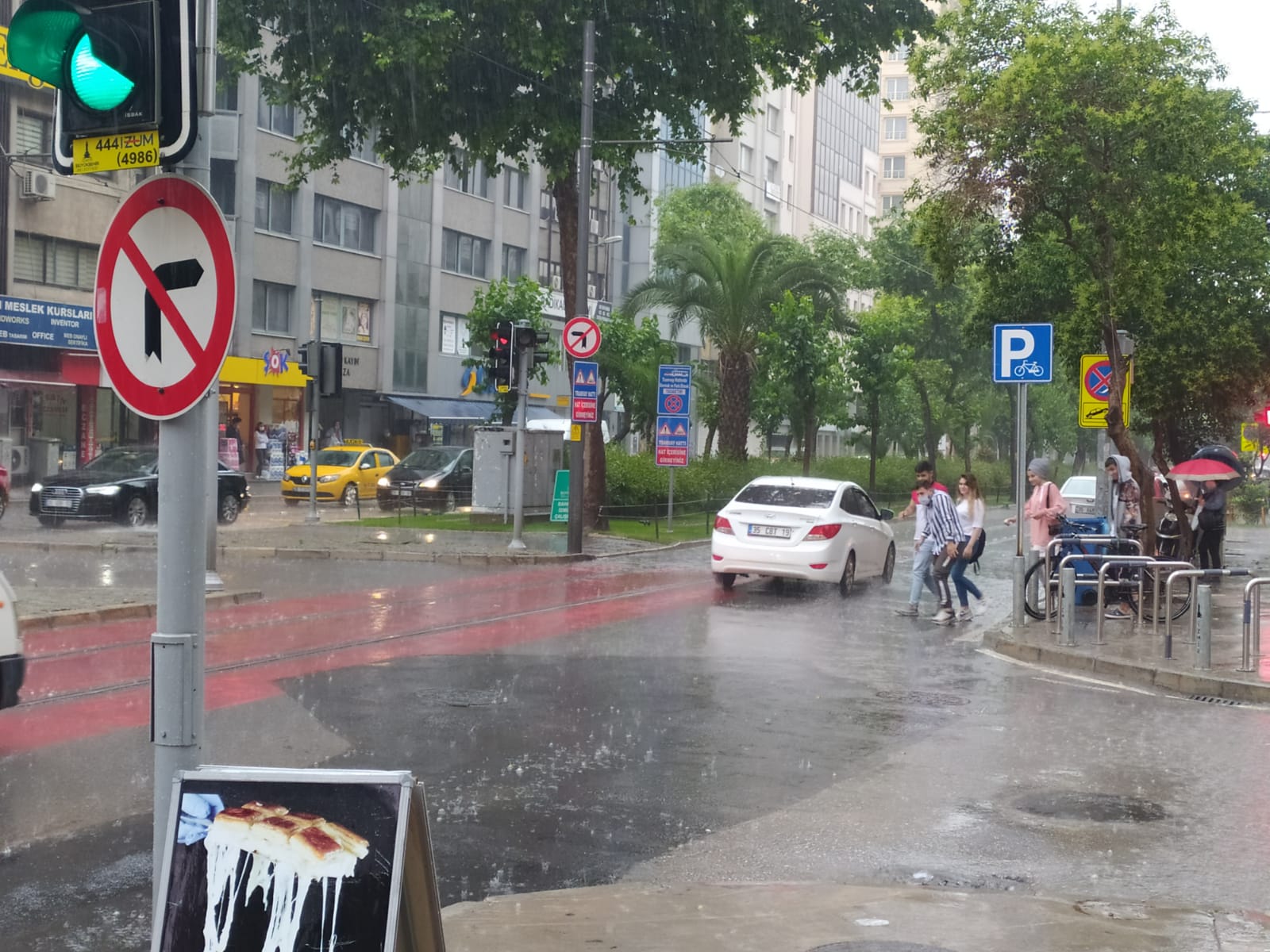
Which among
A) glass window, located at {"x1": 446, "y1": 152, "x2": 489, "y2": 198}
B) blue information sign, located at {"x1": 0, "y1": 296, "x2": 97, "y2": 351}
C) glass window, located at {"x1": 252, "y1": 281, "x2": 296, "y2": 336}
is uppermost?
glass window, located at {"x1": 446, "y1": 152, "x2": 489, "y2": 198}

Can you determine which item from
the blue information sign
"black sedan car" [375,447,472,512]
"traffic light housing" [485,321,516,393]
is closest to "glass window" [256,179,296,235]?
the blue information sign

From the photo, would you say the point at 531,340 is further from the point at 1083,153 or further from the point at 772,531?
the point at 1083,153

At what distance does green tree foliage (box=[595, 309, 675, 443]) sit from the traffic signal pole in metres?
39.6

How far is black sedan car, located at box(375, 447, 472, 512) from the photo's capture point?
35.1 metres

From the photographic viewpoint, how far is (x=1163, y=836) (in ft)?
24.2

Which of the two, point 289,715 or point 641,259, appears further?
point 641,259

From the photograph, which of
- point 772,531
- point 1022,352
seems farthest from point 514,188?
point 1022,352

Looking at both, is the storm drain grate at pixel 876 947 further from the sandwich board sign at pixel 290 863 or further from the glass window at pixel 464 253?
the glass window at pixel 464 253

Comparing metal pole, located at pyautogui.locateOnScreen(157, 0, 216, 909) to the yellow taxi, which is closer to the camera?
metal pole, located at pyautogui.locateOnScreen(157, 0, 216, 909)

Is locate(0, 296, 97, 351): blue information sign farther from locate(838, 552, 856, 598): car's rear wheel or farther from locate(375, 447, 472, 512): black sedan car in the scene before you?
locate(838, 552, 856, 598): car's rear wheel

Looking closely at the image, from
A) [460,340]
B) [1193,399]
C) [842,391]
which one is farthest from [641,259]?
[1193,399]

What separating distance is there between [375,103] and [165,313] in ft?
84.3

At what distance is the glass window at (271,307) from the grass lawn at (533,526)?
1636cm

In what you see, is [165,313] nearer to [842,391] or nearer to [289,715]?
[289,715]
